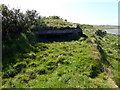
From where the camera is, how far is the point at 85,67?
14898 mm

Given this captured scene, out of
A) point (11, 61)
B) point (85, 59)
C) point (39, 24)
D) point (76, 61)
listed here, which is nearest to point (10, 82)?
point (11, 61)

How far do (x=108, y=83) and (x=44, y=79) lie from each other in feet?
21.9

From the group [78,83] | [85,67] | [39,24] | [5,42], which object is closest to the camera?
[78,83]

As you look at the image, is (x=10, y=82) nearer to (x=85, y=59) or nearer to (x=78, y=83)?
(x=78, y=83)

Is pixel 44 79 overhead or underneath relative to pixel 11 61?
underneath

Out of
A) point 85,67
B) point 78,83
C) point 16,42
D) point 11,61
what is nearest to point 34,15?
point 16,42

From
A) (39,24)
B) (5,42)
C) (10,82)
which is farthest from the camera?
(39,24)

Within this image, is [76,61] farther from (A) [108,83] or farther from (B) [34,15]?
(B) [34,15]

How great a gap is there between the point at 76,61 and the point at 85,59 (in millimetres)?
1408

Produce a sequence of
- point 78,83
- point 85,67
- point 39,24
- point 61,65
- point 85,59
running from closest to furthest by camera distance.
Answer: point 78,83 → point 85,67 → point 61,65 → point 85,59 → point 39,24

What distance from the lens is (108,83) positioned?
1227 centimetres

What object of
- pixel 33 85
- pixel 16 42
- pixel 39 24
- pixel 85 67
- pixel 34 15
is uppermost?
pixel 34 15

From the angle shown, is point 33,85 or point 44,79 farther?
point 44,79

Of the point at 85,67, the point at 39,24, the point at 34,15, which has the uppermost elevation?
the point at 34,15
